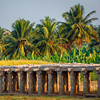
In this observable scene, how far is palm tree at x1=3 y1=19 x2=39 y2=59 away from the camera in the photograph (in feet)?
212

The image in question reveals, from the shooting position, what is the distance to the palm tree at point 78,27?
66188 mm

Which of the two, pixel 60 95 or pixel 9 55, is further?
pixel 9 55

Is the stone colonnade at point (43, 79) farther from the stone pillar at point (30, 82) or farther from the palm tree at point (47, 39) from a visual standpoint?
the palm tree at point (47, 39)

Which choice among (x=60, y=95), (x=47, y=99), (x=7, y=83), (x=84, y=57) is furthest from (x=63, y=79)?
(x=84, y=57)

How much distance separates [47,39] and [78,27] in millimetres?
8307

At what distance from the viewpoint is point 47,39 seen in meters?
67.1

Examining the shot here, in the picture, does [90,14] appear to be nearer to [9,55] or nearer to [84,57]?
[84,57]

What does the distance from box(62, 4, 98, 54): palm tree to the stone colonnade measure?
82.5 feet

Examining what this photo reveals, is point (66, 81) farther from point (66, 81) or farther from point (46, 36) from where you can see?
point (46, 36)

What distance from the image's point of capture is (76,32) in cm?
6581

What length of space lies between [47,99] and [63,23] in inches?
1453

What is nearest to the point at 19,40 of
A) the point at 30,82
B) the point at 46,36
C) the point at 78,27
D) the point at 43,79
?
the point at 46,36

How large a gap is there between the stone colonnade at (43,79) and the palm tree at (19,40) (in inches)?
812

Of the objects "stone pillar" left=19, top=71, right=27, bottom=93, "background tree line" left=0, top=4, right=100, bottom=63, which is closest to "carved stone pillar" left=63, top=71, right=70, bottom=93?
"stone pillar" left=19, top=71, right=27, bottom=93
